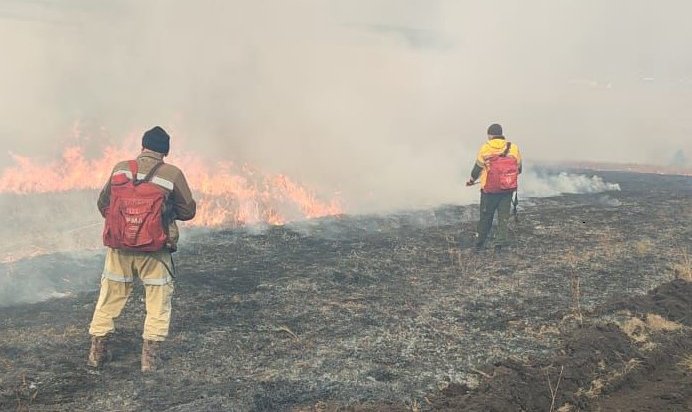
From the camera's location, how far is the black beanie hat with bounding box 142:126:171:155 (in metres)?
4.88

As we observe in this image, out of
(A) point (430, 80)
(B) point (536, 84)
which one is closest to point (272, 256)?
(A) point (430, 80)

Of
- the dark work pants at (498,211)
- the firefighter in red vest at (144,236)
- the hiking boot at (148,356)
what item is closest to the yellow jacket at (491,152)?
the dark work pants at (498,211)

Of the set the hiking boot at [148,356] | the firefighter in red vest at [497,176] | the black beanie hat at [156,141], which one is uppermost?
the black beanie hat at [156,141]

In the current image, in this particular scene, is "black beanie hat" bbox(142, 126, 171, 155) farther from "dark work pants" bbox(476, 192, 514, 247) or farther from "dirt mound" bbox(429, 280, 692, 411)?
"dark work pants" bbox(476, 192, 514, 247)

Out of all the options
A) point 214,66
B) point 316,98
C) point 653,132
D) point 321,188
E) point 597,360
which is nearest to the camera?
point 597,360

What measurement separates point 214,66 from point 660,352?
1434 cm

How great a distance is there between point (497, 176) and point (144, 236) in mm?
5706

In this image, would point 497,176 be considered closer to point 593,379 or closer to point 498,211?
point 498,211

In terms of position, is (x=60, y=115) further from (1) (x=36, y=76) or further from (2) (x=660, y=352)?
(2) (x=660, y=352)

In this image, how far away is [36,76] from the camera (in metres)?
15.2

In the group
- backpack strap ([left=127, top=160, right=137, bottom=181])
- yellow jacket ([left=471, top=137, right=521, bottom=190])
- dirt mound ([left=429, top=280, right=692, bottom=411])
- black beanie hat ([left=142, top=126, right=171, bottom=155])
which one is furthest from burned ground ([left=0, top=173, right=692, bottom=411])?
black beanie hat ([left=142, top=126, right=171, bottom=155])

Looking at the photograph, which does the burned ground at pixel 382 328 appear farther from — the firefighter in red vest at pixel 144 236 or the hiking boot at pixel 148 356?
the firefighter in red vest at pixel 144 236

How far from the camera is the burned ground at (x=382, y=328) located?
4.41 meters

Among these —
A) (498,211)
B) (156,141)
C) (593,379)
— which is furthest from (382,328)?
(498,211)
